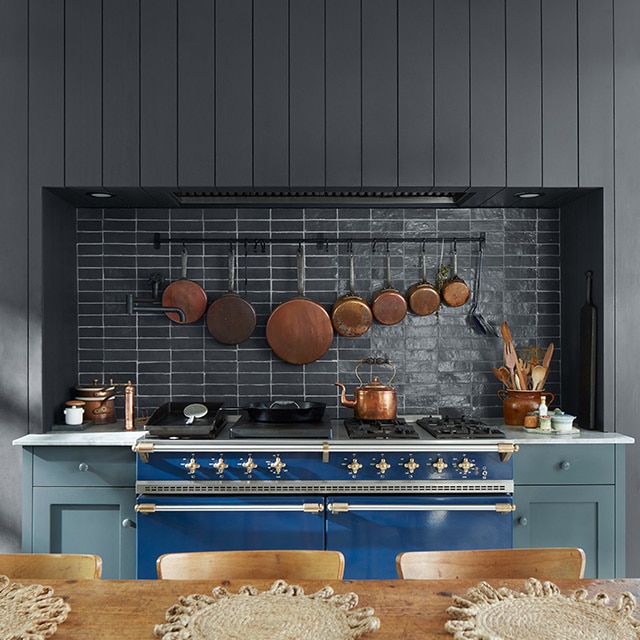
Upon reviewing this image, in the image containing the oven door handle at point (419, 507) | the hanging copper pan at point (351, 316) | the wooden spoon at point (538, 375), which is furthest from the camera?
the hanging copper pan at point (351, 316)

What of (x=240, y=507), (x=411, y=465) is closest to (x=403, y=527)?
(x=411, y=465)

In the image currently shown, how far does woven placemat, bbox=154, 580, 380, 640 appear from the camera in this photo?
3.97 feet

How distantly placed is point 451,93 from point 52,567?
2.44m

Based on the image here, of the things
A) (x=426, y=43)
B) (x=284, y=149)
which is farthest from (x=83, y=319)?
(x=426, y=43)

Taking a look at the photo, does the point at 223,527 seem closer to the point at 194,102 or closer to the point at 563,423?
the point at 563,423

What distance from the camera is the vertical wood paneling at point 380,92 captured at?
9.61 feet

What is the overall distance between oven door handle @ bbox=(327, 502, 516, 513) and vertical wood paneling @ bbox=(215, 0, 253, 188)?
1.45 m

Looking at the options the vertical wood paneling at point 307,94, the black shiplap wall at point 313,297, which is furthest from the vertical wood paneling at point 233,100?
the black shiplap wall at point 313,297

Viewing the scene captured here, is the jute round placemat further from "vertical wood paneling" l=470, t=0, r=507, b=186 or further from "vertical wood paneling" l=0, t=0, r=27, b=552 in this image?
"vertical wood paneling" l=470, t=0, r=507, b=186

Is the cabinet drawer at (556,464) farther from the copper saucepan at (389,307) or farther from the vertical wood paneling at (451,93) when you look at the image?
the vertical wood paneling at (451,93)

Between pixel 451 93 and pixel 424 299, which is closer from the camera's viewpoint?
pixel 451 93

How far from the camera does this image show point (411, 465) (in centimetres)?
271

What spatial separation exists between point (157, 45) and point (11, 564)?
7.30ft

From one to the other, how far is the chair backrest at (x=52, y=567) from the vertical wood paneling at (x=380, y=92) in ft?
6.34
